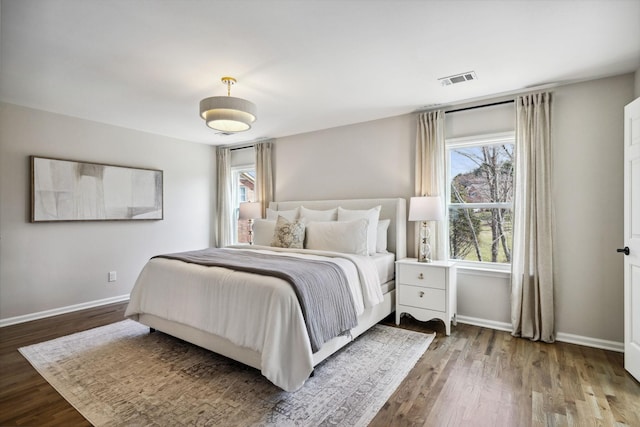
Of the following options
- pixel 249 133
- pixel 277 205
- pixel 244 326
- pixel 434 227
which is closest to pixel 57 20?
pixel 244 326

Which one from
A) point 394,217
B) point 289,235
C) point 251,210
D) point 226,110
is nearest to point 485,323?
point 394,217

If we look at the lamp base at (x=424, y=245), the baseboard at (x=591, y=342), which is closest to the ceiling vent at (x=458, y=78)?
the lamp base at (x=424, y=245)

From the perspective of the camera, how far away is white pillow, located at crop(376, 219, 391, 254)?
12.2ft

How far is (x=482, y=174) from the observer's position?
11.7 ft

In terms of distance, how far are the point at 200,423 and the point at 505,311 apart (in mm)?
3047

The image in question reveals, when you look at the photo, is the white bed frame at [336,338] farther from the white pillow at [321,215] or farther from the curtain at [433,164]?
the curtain at [433,164]

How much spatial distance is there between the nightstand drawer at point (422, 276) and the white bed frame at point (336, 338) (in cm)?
27

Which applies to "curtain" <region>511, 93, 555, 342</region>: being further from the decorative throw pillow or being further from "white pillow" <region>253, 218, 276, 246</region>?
"white pillow" <region>253, 218, 276, 246</region>

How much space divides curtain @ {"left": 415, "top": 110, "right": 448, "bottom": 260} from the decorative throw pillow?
1.48 m

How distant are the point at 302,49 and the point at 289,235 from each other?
2.03 m

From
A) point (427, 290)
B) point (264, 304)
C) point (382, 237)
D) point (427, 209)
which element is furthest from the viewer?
point (382, 237)

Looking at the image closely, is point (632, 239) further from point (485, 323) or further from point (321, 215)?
point (321, 215)

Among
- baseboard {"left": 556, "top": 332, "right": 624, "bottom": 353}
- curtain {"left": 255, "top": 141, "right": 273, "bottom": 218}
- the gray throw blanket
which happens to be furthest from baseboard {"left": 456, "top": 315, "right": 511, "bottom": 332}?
curtain {"left": 255, "top": 141, "right": 273, "bottom": 218}

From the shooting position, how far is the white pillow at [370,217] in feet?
11.6
